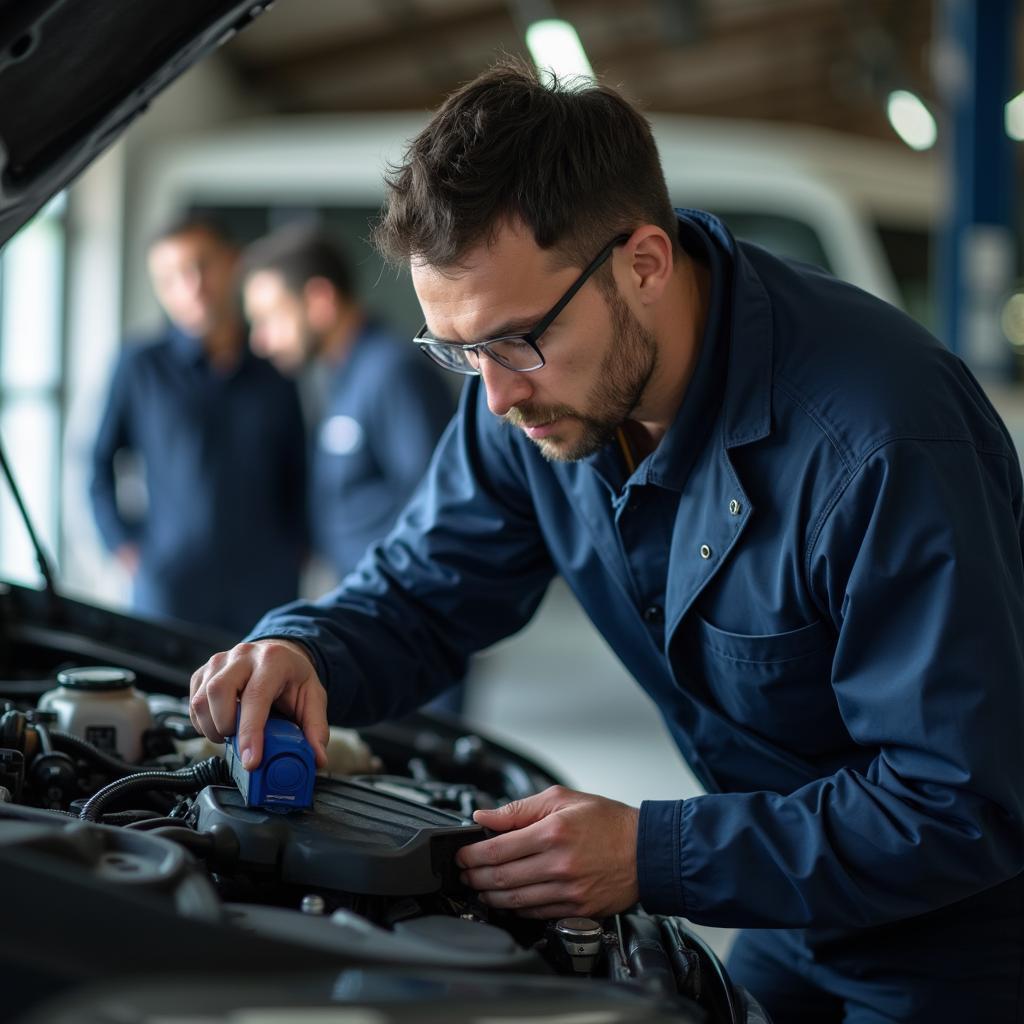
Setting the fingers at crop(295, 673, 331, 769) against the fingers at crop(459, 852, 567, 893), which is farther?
the fingers at crop(295, 673, 331, 769)

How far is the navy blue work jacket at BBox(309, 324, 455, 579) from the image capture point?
391 cm

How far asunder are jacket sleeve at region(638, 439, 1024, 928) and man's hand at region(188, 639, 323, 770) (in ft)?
1.37

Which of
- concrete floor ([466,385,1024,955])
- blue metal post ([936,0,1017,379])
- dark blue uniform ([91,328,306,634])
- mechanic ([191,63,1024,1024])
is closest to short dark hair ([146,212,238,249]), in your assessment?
dark blue uniform ([91,328,306,634])

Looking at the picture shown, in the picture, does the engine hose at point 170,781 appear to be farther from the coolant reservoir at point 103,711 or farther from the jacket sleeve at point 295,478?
the jacket sleeve at point 295,478

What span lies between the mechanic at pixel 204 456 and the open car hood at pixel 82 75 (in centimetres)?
249

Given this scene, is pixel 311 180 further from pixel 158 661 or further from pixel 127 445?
pixel 158 661

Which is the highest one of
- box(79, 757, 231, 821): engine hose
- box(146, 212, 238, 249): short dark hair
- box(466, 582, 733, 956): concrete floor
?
box(146, 212, 238, 249): short dark hair

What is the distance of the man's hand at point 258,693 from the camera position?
4.83 feet

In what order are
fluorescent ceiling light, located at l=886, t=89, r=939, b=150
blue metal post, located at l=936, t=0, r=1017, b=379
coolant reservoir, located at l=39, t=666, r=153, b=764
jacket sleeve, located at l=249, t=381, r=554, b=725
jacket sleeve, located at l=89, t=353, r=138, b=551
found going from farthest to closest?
fluorescent ceiling light, located at l=886, t=89, r=939, b=150
blue metal post, located at l=936, t=0, r=1017, b=379
jacket sleeve, located at l=89, t=353, r=138, b=551
jacket sleeve, located at l=249, t=381, r=554, b=725
coolant reservoir, located at l=39, t=666, r=153, b=764

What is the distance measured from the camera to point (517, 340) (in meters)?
1.47

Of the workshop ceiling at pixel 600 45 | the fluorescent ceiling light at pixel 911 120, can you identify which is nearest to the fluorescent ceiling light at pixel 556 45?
the workshop ceiling at pixel 600 45

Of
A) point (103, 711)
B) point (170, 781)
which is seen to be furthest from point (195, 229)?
point (170, 781)

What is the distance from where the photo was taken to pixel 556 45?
522 cm

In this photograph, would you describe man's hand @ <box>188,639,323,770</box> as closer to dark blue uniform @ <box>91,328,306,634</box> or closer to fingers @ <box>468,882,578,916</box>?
fingers @ <box>468,882,578,916</box>
